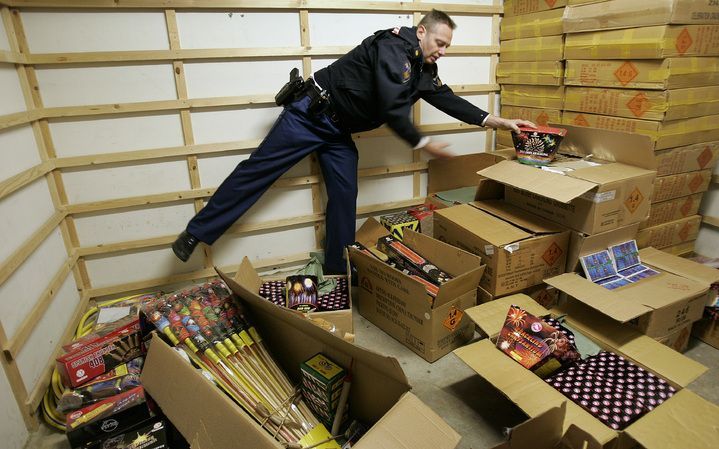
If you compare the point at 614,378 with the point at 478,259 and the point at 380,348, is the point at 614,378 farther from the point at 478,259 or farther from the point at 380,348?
the point at 380,348

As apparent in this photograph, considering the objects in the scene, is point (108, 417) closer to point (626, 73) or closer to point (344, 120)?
point (344, 120)

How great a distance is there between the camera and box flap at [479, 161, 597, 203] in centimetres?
188

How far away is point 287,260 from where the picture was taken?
2887mm

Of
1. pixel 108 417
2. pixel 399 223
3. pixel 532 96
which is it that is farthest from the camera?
pixel 532 96

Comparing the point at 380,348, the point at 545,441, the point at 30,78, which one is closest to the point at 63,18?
the point at 30,78

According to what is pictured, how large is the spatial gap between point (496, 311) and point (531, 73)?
1716 mm

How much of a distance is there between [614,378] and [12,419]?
7.16 ft

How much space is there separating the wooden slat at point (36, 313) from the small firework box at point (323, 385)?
109cm

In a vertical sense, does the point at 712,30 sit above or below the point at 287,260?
above

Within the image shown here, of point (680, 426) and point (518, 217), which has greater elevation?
point (518, 217)

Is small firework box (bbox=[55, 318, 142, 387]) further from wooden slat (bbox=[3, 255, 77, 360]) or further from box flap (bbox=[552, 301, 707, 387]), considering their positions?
box flap (bbox=[552, 301, 707, 387])

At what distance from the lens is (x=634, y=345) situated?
1745mm

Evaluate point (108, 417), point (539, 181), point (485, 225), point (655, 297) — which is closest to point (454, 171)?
point (485, 225)

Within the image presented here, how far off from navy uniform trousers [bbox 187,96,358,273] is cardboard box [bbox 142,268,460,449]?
31.7 inches
